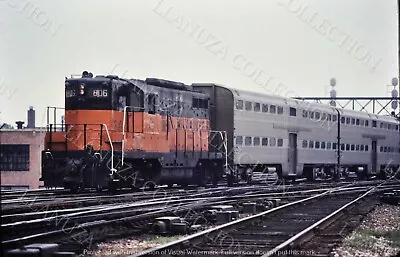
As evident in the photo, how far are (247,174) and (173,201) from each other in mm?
10832

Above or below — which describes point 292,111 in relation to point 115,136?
above

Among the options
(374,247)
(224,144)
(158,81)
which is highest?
(158,81)

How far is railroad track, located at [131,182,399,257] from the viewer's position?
9.98 m

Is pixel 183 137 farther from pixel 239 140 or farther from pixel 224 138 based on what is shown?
pixel 239 140

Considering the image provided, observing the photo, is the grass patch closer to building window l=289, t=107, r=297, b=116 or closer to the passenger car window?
the passenger car window

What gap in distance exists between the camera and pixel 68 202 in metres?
16.5

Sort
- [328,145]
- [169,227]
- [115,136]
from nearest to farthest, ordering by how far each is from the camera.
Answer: [169,227]
[115,136]
[328,145]

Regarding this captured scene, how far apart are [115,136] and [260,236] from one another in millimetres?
9356

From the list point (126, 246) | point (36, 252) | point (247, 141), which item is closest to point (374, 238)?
point (126, 246)

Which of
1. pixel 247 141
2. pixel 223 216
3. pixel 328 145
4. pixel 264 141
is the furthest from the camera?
pixel 328 145

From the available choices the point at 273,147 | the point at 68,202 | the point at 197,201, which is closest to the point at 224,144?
the point at 273,147

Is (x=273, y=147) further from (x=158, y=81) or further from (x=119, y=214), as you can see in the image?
(x=119, y=214)

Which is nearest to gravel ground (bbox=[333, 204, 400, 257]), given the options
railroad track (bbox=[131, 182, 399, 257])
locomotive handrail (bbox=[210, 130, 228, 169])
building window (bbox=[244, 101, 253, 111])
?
railroad track (bbox=[131, 182, 399, 257])

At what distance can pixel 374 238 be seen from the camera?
→ 12.7 metres
